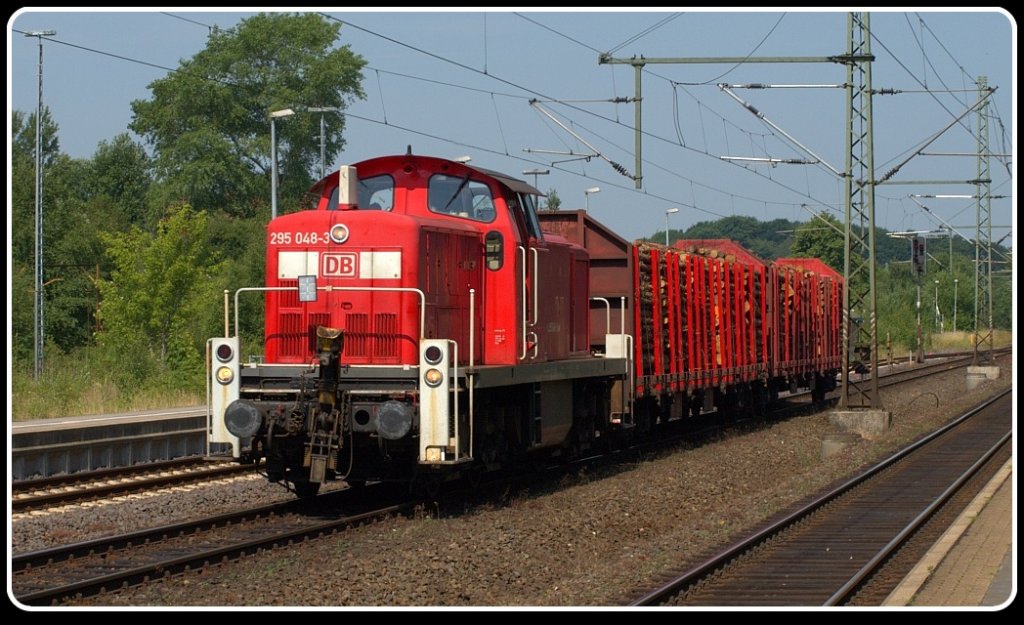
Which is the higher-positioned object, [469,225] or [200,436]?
[469,225]

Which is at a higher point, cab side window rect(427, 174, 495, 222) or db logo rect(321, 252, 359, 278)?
cab side window rect(427, 174, 495, 222)

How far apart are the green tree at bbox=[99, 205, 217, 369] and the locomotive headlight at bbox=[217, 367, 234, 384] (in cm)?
1762

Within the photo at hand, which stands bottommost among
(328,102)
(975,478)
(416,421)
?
(975,478)

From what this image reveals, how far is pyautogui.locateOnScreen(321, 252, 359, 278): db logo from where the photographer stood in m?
13.5

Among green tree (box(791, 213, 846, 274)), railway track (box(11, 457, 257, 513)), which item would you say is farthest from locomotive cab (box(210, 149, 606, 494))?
green tree (box(791, 213, 846, 274))

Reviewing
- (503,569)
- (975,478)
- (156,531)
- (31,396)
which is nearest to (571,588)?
(503,569)

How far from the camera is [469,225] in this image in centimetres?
1455

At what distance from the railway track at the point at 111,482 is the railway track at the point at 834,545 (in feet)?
19.9

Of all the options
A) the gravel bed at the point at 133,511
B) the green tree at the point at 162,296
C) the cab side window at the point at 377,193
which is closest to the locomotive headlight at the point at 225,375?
the gravel bed at the point at 133,511

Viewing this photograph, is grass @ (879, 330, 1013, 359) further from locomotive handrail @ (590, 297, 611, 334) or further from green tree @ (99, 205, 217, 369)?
locomotive handrail @ (590, 297, 611, 334)

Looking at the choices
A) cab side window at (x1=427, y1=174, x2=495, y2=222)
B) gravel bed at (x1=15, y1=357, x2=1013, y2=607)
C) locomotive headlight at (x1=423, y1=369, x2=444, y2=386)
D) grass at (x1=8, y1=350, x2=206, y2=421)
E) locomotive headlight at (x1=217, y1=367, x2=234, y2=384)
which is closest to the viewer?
gravel bed at (x1=15, y1=357, x2=1013, y2=607)

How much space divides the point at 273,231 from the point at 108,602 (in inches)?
207

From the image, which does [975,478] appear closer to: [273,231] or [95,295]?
[273,231]

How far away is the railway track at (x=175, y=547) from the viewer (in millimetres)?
10219
